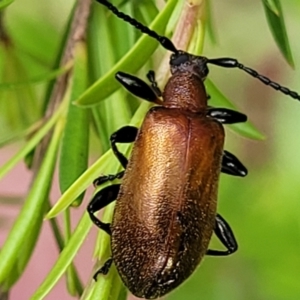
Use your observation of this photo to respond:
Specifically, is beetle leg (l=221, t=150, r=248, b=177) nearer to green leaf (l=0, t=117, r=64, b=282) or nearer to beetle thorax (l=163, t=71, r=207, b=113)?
beetle thorax (l=163, t=71, r=207, b=113)

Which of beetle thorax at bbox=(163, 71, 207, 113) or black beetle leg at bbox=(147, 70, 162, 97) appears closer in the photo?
black beetle leg at bbox=(147, 70, 162, 97)

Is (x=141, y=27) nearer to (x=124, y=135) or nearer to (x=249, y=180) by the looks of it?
(x=124, y=135)

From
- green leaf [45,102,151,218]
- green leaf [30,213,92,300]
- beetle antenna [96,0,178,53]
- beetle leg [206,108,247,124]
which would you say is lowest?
green leaf [30,213,92,300]

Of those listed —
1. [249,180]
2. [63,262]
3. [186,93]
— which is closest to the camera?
[63,262]

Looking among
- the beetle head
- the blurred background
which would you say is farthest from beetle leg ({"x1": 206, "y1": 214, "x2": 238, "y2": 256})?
the blurred background

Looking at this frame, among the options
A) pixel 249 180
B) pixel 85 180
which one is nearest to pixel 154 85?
pixel 85 180

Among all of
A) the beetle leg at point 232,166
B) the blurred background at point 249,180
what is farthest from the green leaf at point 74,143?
the blurred background at point 249,180
